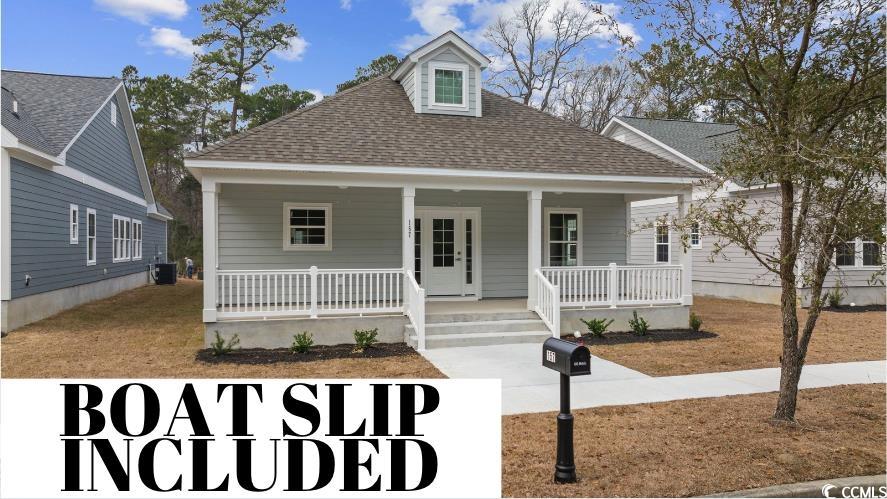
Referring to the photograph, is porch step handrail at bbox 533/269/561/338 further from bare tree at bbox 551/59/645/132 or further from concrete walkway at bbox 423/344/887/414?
bare tree at bbox 551/59/645/132

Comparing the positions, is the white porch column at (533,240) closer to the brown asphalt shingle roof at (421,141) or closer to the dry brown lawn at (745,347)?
the brown asphalt shingle roof at (421,141)

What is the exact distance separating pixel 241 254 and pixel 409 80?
16.7ft

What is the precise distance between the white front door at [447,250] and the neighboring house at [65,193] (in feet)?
25.3

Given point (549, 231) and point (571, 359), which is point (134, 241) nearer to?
point (549, 231)

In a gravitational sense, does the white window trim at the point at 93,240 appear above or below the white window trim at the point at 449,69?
below

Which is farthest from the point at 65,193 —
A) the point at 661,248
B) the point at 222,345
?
the point at 661,248

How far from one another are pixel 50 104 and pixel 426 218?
10394 millimetres

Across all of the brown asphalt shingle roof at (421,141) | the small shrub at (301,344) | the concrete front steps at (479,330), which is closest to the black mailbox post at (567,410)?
the concrete front steps at (479,330)

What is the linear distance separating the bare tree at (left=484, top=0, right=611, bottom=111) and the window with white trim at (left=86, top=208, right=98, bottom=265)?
18362 mm

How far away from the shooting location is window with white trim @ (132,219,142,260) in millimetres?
21938

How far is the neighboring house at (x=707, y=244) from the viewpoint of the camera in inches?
658

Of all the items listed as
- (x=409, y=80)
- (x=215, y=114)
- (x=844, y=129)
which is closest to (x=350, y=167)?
(x=409, y=80)

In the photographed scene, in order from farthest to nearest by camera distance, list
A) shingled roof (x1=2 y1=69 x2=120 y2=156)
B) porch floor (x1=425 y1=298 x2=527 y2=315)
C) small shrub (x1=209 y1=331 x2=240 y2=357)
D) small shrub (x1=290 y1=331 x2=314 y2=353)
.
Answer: shingled roof (x1=2 y1=69 x2=120 y2=156), porch floor (x1=425 y1=298 x2=527 y2=315), small shrub (x1=290 y1=331 x2=314 y2=353), small shrub (x1=209 y1=331 x2=240 y2=357)

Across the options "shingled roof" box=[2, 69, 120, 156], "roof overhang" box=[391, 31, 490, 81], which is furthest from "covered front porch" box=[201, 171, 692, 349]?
"shingled roof" box=[2, 69, 120, 156]
